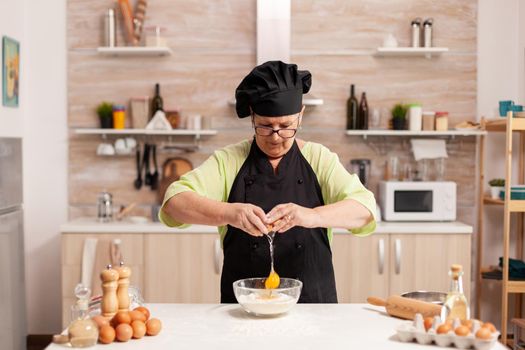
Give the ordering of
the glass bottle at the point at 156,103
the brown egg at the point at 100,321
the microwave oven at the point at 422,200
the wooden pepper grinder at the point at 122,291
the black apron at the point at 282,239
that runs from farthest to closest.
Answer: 1. the glass bottle at the point at 156,103
2. the microwave oven at the point at 422,200
3. the black apron at the point at 282,239
4. the wooden pepper grinder at the point at 122,291
5. the brown egg at the point at 100,321

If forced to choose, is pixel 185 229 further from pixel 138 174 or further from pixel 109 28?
pixel 109 28

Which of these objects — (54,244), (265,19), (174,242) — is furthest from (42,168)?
(265,19)

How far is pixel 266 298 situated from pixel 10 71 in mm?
3083

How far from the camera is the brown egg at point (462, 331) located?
1.96 meters

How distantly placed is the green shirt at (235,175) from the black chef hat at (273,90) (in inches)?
8.7

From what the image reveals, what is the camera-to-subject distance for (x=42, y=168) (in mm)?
5145

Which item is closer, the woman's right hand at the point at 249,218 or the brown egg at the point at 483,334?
the brown egg at the point at 483,334

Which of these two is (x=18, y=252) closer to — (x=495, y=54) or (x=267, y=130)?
(x=267, y=130)

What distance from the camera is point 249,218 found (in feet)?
7.67

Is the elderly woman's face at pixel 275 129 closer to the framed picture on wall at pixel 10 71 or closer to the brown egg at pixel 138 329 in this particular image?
the brown egg at pixel 138 329

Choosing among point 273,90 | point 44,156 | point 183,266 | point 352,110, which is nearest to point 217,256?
point 183,266

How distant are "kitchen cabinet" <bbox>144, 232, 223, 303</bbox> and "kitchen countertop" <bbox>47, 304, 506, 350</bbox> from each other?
2147mm

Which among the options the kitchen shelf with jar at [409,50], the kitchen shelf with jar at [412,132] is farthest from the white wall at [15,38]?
the kitchen shelf with jar at [409,50]

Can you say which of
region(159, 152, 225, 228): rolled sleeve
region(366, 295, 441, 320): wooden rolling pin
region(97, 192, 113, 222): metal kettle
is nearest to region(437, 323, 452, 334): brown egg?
region(366, 295, 441, 320): wooden rolling pin
